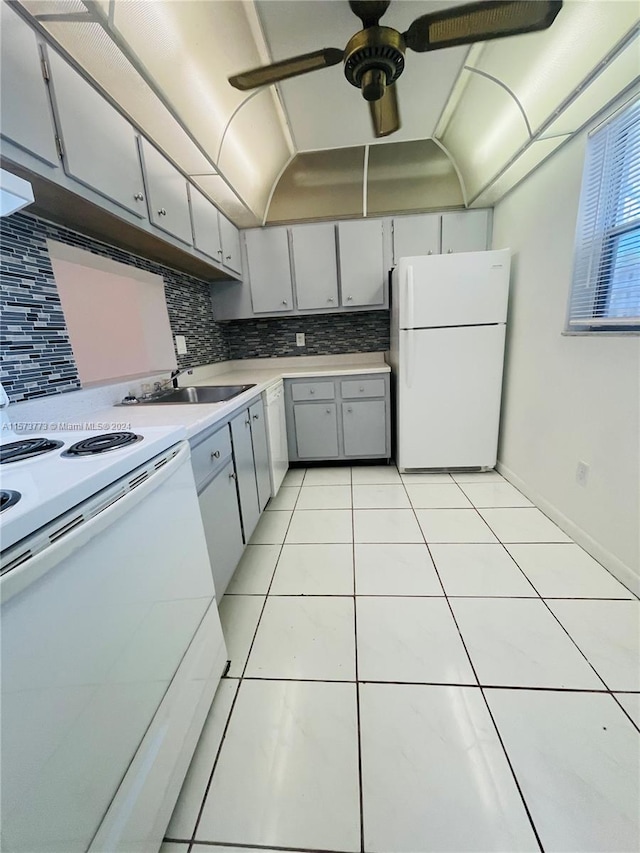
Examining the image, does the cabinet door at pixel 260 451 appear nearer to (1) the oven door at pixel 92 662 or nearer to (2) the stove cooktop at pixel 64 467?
(2) the stove cooktop at pixel 64 467

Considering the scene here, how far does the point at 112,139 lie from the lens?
4.21 feet

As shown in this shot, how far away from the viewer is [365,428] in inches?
109

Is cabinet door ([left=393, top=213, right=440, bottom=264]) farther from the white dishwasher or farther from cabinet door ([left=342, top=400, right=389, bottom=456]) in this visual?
the white dishwasher

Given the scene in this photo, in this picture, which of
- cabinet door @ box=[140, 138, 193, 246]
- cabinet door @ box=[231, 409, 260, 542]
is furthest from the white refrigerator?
cabinet door @ box=[140, 138, 193, 246]

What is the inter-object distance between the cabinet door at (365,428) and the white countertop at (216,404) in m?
0.29

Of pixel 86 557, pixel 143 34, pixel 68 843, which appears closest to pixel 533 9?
pixel 143 34

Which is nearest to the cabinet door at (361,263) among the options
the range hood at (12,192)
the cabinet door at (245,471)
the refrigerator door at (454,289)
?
the refrigerator door at (454,289)

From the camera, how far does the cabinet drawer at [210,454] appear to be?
3.88ft

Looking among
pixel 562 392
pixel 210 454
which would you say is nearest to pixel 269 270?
pixel 210 454

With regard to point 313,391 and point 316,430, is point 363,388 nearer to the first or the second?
point 313,391

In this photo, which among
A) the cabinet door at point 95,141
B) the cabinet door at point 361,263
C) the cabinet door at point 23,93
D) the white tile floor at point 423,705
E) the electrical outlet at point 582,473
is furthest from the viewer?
the cabinet door at point 361,263

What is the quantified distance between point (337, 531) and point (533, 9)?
232 centimetres

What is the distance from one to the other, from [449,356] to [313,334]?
1.36 metres

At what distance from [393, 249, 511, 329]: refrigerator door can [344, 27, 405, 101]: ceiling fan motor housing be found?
3.42 ft
